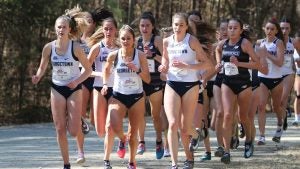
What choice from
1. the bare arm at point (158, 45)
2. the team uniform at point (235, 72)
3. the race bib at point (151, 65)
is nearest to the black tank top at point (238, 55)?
the team uniform at point (235, 72)

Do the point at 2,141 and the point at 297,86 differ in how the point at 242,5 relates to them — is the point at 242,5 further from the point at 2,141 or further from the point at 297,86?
the point at 2,141

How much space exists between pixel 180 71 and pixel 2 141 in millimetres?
5711

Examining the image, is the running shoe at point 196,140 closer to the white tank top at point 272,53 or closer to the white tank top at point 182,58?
the white tank top at point 182,58

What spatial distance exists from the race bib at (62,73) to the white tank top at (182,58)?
1369 mm

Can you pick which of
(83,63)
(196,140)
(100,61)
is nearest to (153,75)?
(100,61)

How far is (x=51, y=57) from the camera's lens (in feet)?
32.2

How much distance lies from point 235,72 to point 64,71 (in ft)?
8.77

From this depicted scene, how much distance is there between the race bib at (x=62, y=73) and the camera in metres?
9.76

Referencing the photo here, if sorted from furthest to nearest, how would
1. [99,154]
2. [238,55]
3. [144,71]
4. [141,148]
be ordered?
[99,154], [141,148], [238,55], [144,71]

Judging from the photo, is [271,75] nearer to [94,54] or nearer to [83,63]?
[94,54]

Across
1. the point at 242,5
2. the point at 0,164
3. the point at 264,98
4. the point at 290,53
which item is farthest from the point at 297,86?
the point at 242,5

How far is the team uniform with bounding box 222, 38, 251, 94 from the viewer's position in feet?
35.6

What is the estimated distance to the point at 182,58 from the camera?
9.88 meters

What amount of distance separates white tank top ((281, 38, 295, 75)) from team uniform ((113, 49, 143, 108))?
5.31 metres
